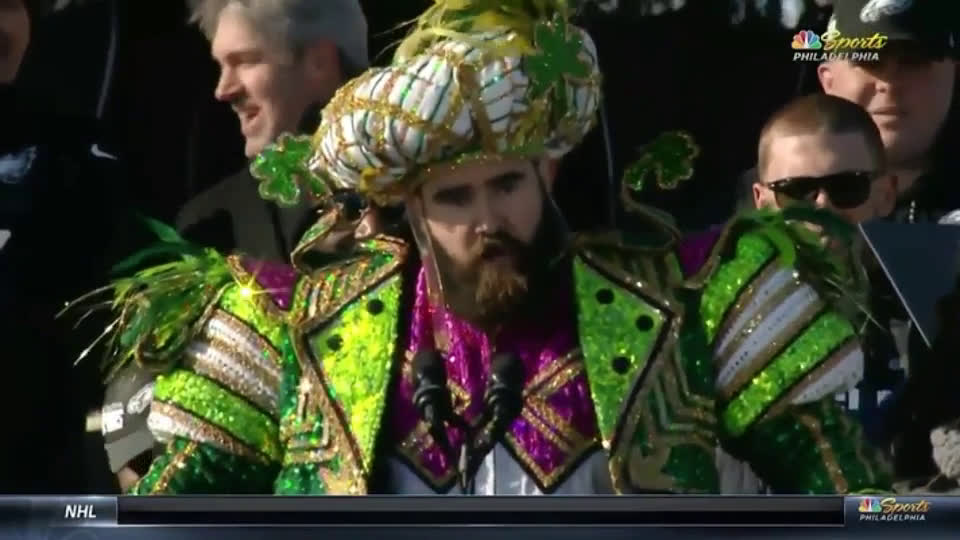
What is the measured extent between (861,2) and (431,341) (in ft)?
3.65

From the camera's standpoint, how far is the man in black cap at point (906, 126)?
12.3 feet

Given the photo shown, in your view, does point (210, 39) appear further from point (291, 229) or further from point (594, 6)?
point (594, 6)

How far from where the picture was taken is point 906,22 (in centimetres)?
376

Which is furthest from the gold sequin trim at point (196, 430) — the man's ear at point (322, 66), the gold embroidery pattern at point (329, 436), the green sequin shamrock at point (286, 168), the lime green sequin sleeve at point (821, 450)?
the lime green sequin sleeve at point (821, 450)

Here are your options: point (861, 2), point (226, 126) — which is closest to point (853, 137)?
point (861, 2)

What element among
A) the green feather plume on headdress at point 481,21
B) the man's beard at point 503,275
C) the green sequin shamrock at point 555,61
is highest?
the green feather plume on headdress at point 481,21

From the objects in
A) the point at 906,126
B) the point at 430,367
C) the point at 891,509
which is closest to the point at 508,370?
the point at 430,367

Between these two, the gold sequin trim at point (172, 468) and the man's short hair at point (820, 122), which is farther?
the gold sequin trim at point (172, 468)

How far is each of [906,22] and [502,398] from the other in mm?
1118

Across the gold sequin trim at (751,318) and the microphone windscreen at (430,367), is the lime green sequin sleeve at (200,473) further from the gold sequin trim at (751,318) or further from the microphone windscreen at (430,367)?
the gold sequin trim at (751,318)

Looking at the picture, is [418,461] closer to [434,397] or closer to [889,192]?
[434,397]

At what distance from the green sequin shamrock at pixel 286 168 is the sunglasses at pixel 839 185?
0.95 metres

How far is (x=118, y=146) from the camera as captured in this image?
12.6 feet

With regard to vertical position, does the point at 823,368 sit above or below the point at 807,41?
below
